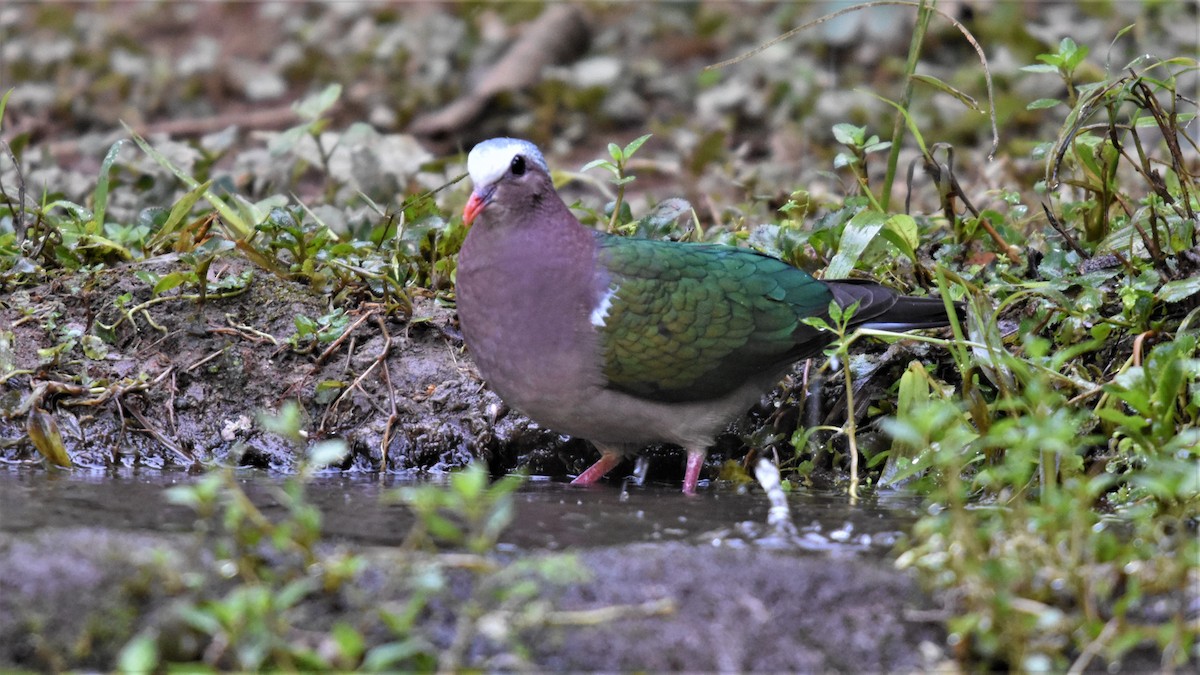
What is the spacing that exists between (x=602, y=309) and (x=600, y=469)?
0.67m

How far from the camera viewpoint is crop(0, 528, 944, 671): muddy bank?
2.64 m

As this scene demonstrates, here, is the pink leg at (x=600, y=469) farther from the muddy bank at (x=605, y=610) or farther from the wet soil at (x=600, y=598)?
the muddy bank at (x=605, y=610)

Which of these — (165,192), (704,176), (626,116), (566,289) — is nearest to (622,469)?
(566,289)

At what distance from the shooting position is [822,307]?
14.7ft

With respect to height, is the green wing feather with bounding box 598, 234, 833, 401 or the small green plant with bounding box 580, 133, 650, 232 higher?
the small green plant with bounding box 580, 133, 650, 232

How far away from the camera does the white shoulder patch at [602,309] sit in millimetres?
4223

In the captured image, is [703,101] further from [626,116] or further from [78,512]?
[78,512]

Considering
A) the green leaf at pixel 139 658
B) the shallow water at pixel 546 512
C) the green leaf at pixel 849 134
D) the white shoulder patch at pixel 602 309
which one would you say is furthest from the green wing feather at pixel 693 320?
the green leaf at pixel 139 658

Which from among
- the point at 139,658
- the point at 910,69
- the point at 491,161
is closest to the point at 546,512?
the point at 491,161

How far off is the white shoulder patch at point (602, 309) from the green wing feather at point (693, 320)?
13 millimetres

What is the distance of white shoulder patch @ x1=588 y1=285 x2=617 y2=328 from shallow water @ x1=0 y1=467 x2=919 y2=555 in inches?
21.0

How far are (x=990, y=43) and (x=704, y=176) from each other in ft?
9.38

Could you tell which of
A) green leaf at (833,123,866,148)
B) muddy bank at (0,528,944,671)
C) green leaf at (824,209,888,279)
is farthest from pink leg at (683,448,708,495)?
muddy bank at (0,528,944,671)

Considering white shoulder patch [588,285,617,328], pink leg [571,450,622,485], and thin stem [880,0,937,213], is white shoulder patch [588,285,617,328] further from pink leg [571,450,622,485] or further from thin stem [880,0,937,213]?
thin stem [880,0,937,213]
